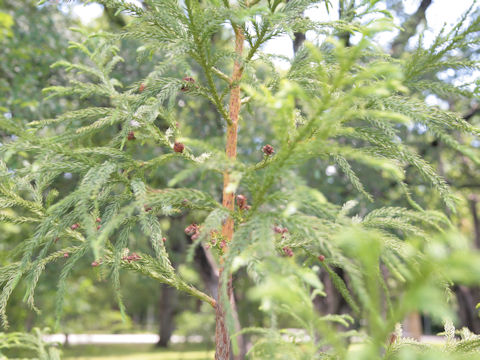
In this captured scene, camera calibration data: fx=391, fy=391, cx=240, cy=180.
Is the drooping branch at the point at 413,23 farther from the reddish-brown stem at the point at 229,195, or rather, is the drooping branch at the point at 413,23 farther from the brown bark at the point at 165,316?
the brown bark at the point at 165,316

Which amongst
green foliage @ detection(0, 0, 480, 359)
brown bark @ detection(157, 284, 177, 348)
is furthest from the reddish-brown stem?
brown bark @ detection(157, 284, 177, 348)

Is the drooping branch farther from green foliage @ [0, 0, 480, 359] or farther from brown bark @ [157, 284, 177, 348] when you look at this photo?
brown bark @ [157, 284, 177, 348]

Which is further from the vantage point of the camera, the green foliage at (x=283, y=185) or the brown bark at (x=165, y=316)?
the brown bark at (x=165, y=316)

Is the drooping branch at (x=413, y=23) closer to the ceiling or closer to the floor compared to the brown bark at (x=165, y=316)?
closer to the ceiling

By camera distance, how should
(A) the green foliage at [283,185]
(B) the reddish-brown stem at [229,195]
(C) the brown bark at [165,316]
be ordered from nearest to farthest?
(A) the green foliage at [283,185], (B) the reddish-brown stem at [229,195], (C) the brown bark at [165,316]

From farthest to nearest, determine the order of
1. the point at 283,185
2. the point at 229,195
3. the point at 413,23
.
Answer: the point at 413,23 → the point at 229,195 → the point at 283,185

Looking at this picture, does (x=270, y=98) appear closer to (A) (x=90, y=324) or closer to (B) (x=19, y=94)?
(B) (x=19, y=94)

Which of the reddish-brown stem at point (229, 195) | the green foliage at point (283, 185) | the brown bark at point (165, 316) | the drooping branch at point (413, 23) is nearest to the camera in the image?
the green foliage at point (283, 185)

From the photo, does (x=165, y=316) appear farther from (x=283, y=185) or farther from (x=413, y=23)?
(x=283, y=185)

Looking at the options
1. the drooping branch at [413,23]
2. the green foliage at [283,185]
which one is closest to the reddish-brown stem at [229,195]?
the green foliage at [283,185]

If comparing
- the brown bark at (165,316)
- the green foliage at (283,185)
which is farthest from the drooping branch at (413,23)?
the brown bark at (165,316)

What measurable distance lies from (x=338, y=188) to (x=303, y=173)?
0.75 m

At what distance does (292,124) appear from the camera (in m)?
1.65

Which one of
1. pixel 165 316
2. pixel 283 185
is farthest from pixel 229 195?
pixel 165 316
